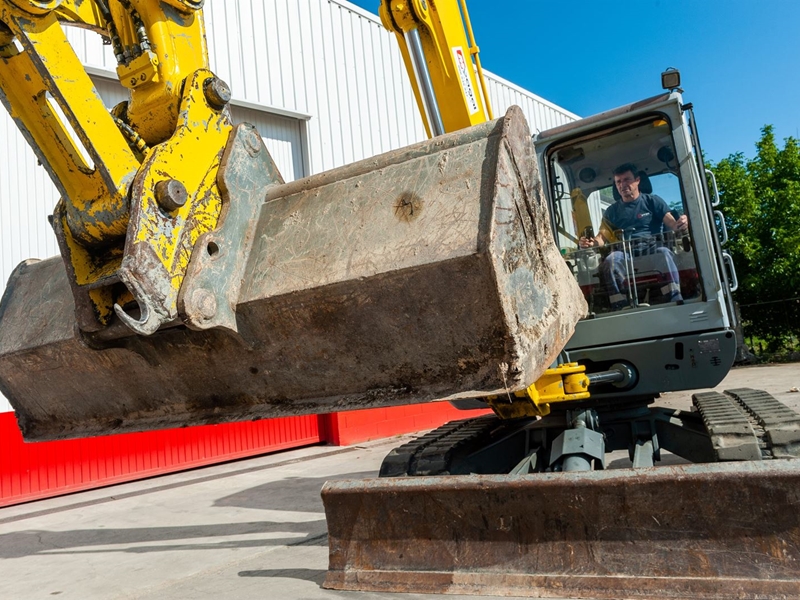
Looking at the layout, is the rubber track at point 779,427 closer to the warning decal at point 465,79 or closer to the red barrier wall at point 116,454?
the warning decal at point 465,79

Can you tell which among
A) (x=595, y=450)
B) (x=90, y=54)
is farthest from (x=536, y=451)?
(x=90, y=54)

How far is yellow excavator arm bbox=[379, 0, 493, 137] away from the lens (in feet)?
13.2

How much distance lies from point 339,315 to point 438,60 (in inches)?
84.5

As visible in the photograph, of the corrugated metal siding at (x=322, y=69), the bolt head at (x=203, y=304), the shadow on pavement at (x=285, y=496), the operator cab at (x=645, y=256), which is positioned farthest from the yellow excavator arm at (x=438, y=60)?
the corrugated metal siding at (x=322, y=69)

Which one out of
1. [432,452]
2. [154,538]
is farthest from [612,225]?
[154,538]

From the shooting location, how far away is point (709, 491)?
8.50 feet

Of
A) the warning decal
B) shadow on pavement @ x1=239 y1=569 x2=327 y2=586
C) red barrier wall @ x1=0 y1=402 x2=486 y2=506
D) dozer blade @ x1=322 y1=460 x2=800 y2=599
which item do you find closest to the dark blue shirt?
the warning decal

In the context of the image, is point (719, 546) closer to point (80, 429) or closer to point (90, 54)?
point (80, 429)

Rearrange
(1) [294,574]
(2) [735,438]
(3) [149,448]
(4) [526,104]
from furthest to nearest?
(4) [526,104]
(3) [149,448]
(2) [735,438]
(1) [294,574]

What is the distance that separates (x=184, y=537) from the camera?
4961 mm

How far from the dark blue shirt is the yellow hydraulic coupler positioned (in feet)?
4.56

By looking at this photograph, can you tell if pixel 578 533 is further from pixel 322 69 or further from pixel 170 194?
pixel 322 69

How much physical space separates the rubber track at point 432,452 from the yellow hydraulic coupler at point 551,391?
51 centimetres

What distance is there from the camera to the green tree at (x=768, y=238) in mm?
20875
